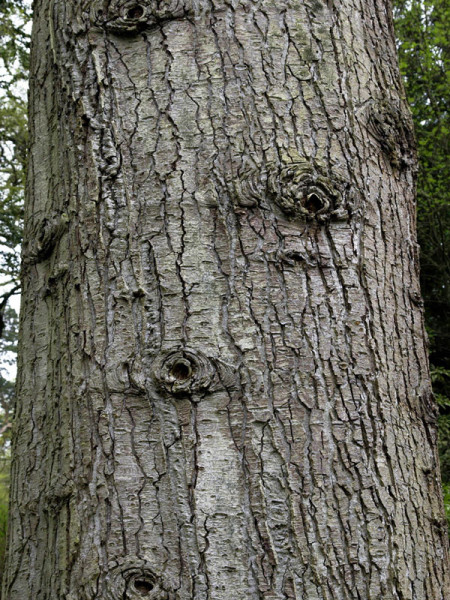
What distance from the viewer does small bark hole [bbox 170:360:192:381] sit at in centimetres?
110

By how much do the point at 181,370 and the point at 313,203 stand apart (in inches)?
15.6

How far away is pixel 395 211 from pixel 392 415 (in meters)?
0.42

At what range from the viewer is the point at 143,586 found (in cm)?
102

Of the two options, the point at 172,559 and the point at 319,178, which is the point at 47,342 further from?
the point at 319,178

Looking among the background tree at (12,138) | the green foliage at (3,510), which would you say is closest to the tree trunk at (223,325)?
the green foliage at (3,510)

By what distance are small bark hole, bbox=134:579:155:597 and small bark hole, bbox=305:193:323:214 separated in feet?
2.28

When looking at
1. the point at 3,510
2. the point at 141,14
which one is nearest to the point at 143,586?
the point at 141,14

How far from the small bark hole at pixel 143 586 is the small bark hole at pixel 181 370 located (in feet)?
1.06

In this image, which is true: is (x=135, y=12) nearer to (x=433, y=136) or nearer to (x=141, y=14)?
(x=141, y=14)

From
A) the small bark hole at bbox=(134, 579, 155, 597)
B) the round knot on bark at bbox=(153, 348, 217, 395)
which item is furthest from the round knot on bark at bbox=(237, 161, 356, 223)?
the small bark hole at bbox=(134, 579, 155, 597)

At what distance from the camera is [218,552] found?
102 centimetres

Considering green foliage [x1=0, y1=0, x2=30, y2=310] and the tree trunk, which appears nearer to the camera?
the tree trunk

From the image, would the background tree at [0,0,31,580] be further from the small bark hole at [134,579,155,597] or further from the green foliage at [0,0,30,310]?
the small bark hole at [134,579,155,597]

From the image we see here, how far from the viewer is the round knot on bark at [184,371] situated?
1.09 m
